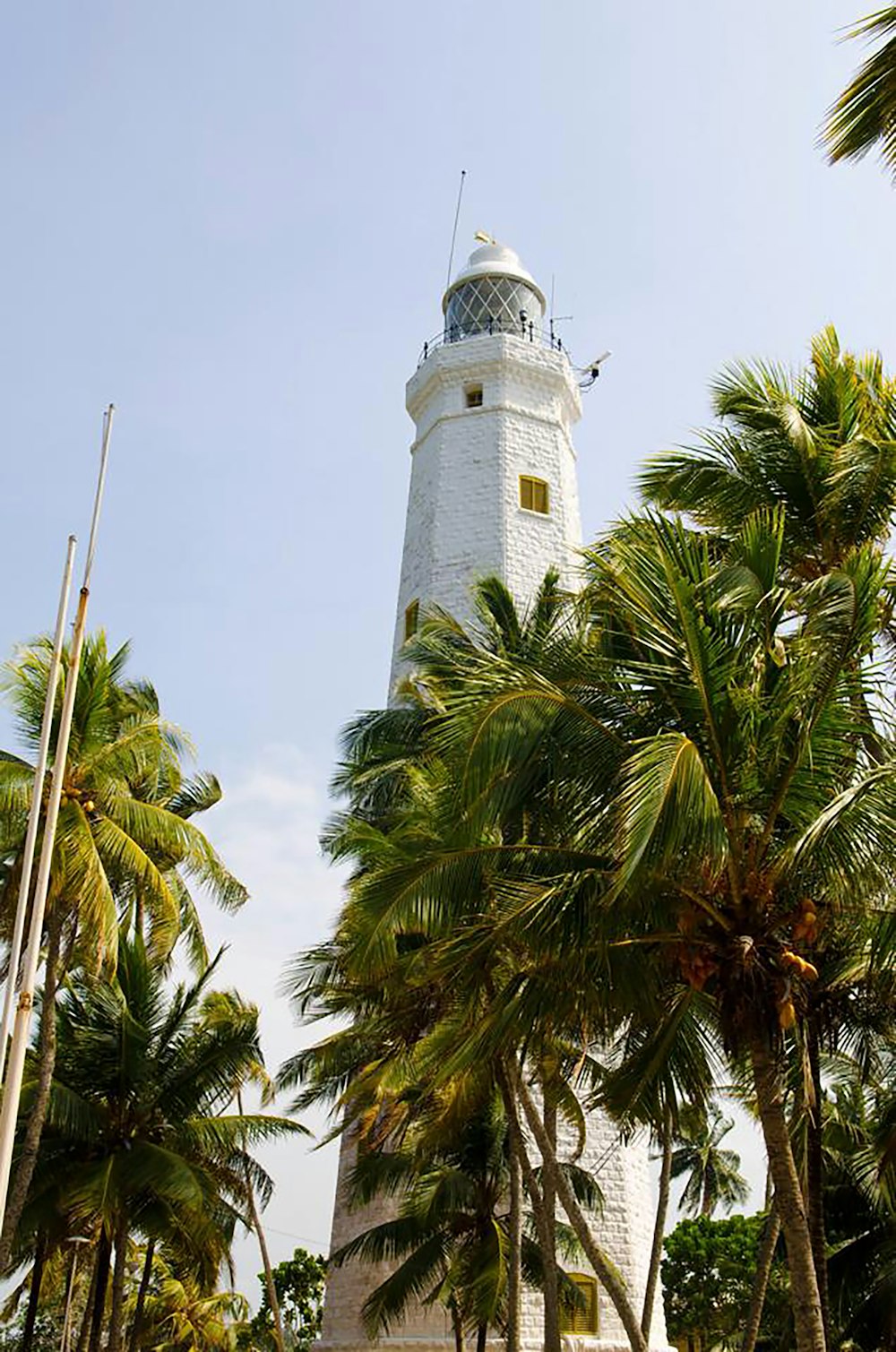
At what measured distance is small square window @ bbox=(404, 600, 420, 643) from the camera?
2778cm

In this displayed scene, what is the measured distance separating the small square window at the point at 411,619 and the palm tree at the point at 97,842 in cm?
920

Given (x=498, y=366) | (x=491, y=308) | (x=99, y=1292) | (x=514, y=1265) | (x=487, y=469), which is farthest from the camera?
(x=491, y=308)

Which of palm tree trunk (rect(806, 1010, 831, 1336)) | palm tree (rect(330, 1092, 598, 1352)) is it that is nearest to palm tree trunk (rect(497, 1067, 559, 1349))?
palm tree (rect(330, 1092, 598, 1352))

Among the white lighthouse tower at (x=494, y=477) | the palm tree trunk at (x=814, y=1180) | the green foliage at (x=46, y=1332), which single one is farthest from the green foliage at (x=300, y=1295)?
the palm tree trunk at (x=814, y=1180)

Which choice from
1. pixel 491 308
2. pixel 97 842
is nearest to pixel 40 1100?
pixel 97 842

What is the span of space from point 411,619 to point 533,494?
12.4ft

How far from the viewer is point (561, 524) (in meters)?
28.7

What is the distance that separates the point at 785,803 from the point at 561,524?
18.7 meters

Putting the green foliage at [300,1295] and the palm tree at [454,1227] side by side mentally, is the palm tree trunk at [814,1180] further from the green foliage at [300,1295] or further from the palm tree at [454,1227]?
the green foliage at [300,1295]

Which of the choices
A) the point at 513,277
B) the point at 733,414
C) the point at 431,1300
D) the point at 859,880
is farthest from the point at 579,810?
the point at 513,277

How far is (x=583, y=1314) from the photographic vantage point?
71.6ft

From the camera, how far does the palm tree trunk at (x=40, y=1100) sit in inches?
610

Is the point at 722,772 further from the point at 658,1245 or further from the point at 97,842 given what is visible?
the point at 658,1245

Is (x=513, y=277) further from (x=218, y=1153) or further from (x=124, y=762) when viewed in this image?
(x=218, y=1153)
